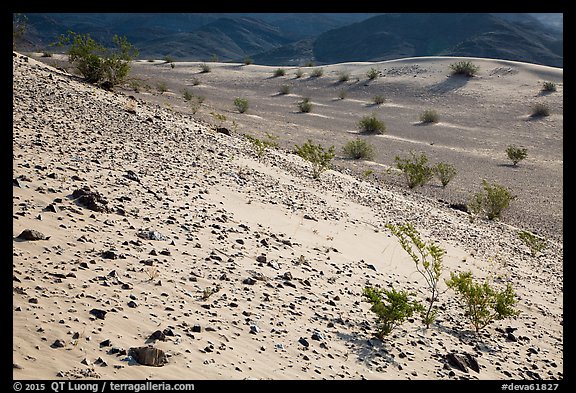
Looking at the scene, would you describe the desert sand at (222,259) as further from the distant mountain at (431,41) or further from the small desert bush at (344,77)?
the distant mountain at (431,41)

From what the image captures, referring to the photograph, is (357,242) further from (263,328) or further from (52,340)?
(52,340)

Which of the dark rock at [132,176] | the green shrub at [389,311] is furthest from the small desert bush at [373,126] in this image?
the green shrub at [389,311]

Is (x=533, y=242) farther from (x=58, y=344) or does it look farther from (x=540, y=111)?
(x=540, y=111)

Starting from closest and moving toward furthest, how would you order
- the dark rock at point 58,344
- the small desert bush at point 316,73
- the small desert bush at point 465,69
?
the dark rock at point 58,344, the small desert bush at point 465,69, the small desert bush at point 316,73

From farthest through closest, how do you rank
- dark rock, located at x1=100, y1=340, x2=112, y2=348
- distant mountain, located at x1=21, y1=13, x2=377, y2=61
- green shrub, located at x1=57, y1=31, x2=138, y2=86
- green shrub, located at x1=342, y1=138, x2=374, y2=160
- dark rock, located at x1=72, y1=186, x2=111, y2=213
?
distant mountain, located at x1=21, y1=13, x2=377, y2=61 → green shrub, located at x1=342, y1=138, x2=374, y2=160 → green shrub, located at x1=57, y1=31, x2=138, y2=86 → dark rock, located at x1=72, y1=186, x2=111, y2=213 → dark rock, located at x1=100, y1=340, x2=112, y2=348

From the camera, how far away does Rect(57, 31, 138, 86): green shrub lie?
1673 centimetres

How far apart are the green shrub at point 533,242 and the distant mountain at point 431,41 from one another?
9029cm

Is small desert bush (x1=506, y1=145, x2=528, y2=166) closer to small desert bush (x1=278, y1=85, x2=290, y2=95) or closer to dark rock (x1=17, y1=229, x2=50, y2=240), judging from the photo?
small desert bush (x1=278, y1=85, x2=290, y2=95)

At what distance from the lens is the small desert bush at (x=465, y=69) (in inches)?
1372

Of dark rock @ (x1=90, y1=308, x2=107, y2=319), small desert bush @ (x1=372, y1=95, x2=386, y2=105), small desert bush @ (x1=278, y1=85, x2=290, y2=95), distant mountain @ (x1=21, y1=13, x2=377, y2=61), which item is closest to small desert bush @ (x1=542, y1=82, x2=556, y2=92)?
small desert bush @ (x1=372, y1=95, x2=386, y2=105)

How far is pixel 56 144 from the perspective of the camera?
8.34 metres

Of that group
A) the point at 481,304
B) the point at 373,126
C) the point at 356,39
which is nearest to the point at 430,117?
the point at 373,126

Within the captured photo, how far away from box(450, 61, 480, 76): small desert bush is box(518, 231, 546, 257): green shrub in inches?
1045

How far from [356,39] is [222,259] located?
409 feet
